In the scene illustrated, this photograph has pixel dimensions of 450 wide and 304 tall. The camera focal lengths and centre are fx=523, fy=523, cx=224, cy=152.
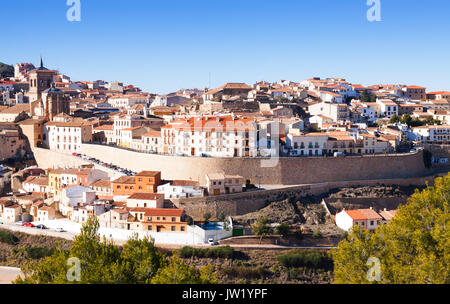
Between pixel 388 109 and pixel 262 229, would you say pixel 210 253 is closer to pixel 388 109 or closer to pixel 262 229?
pixel 262 229

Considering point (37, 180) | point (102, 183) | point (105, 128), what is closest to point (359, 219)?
point (102, 183)

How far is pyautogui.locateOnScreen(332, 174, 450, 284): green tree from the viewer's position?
1066 cm

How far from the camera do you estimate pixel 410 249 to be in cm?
1162

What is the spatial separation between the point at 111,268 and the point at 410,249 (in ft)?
22.0

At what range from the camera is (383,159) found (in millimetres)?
31031

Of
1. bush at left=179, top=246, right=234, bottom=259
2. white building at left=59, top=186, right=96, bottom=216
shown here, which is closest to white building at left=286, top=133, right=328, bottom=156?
bush at left=179, top=246, right=234, bottom=259

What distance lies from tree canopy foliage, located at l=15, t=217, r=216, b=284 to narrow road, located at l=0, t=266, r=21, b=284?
8513 millimetres

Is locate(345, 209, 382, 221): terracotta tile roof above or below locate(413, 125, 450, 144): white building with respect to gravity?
below

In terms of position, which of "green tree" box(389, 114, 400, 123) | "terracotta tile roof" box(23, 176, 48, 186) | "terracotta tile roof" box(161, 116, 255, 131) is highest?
"terracotta tile roof" box(161, 116, 255, 131)

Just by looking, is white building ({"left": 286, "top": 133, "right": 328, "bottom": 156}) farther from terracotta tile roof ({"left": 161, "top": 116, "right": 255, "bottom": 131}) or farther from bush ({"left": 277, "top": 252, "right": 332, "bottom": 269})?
bush ({"left": 277, "top": 252, "right": 332, "bottom": 269})
